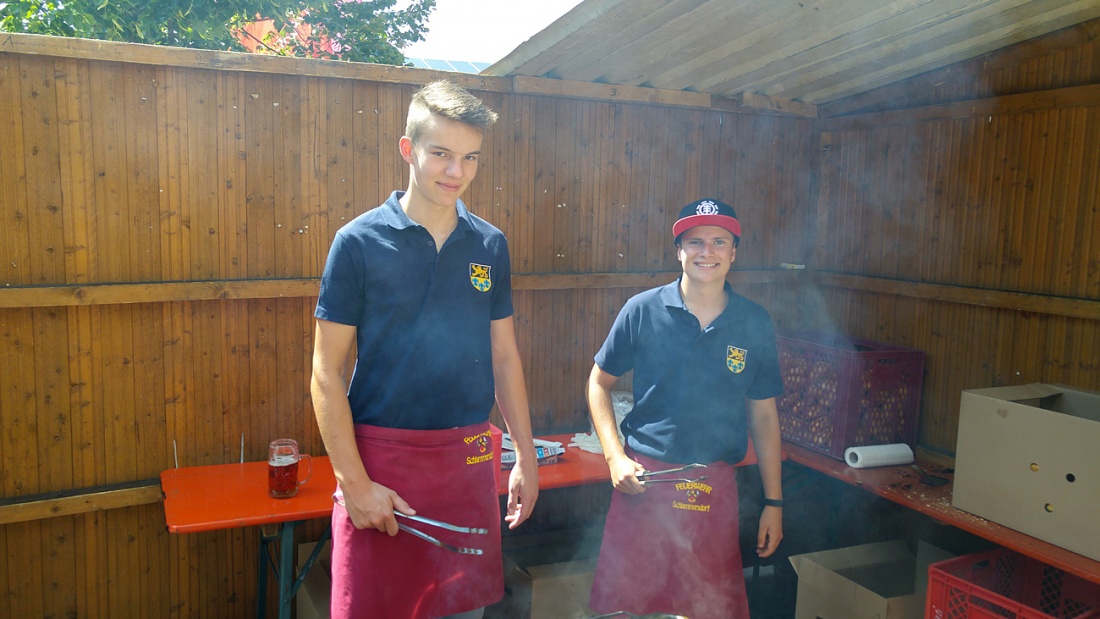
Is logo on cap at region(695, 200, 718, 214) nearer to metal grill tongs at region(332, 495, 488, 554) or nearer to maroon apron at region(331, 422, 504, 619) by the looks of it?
maroon apron at region(331, 422, 504, 619)

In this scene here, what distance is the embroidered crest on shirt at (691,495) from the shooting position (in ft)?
9.66

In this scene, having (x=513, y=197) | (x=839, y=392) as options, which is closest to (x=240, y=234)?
(x=513, y=197)

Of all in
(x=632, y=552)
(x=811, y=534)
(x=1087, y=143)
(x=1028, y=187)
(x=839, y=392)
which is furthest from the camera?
(x=811, y=534)

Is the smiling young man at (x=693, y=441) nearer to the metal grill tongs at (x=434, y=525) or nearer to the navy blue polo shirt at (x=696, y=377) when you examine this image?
the navy blue polo shirt at (x=696, y=377)

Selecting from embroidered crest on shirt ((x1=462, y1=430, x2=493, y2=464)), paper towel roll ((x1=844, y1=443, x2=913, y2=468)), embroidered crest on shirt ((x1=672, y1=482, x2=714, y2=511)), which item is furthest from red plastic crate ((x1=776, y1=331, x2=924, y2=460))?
embroidered crest on shirt ((x1=462, y1=430, x2=493, y2=464))

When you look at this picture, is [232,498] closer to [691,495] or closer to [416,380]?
[416,380]

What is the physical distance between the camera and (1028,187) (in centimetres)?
404

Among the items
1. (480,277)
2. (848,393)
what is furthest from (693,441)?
(848,393)

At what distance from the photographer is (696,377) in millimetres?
2969

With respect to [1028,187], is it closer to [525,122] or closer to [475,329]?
[525,122]

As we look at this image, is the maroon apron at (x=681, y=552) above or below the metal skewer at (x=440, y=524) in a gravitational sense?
below

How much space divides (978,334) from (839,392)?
0.79 metres

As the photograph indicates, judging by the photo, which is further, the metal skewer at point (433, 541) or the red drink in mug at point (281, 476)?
the red drink in mug at point (281, 476)

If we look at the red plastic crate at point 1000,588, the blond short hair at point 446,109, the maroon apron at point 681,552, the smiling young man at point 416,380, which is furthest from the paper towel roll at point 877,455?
the blond short hair at point 446,109
